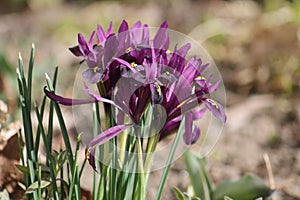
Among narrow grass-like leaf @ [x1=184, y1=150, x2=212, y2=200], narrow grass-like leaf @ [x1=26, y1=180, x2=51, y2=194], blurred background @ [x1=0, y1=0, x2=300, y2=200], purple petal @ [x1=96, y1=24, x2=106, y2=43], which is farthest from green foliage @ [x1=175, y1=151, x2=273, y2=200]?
purple petal @ [x1=96, y1=24, x2=106, y2=43]

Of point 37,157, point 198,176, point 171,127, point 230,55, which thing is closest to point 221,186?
point 198,176

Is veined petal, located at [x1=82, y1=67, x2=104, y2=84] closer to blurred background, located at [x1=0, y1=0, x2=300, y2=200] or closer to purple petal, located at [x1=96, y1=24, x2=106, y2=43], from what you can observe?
purple petal, located at [x1=96, y1=24, x2=106, y2=43]

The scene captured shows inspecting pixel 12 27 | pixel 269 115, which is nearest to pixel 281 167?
pixel 269 115

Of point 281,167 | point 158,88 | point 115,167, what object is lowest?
point 281,167

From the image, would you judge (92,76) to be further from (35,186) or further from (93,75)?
(35,186)

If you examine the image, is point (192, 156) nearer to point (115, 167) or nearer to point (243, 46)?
point (115, 167)

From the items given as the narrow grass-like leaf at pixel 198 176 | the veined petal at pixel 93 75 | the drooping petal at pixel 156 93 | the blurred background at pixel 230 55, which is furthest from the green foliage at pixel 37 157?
the narrow grass-like leaf at pixel 198 176

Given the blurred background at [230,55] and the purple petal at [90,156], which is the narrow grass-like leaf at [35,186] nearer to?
the purple petal at [90,156]
